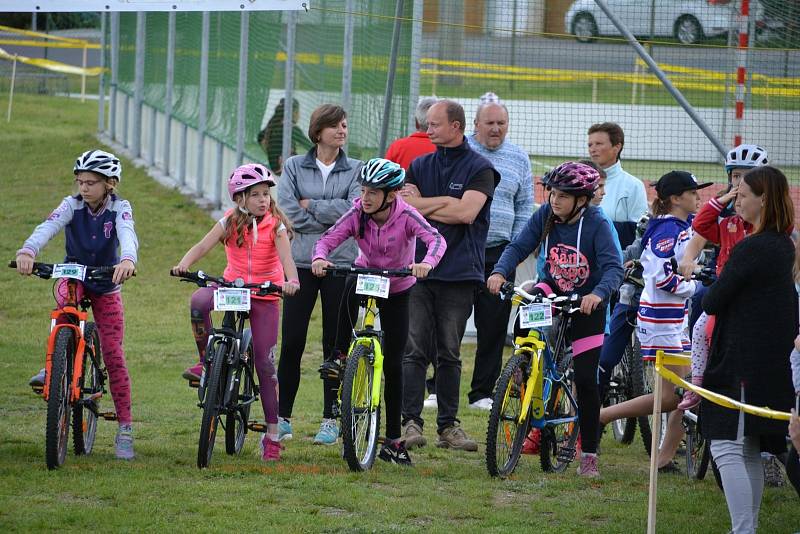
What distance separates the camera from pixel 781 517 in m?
7.24

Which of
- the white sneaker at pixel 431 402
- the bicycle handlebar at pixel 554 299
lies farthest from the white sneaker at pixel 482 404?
the bicycle handlebar at pixel 554 299

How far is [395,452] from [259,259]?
4.52 feet

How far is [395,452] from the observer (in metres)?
8.28

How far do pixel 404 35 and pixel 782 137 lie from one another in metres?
4.30

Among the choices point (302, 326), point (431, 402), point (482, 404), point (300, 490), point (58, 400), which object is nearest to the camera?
point (300, 490)

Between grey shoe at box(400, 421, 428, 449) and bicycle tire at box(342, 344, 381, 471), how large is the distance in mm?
780

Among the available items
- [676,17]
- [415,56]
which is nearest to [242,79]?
[415,56]

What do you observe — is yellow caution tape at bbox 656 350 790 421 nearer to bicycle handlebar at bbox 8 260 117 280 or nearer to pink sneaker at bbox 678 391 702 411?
pink sneaker at bbox 678 391 702 411

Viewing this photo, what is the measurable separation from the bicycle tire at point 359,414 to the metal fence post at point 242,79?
11.0 meters

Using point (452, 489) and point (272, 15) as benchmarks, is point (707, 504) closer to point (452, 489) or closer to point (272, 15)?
point (452, 489)

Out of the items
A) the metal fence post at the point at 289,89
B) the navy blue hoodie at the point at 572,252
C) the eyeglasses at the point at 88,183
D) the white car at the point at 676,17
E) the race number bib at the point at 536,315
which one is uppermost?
the white car at the point at 676,17

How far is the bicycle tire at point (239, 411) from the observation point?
26.1ft

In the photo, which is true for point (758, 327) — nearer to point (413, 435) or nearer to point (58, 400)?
point (413, 435)

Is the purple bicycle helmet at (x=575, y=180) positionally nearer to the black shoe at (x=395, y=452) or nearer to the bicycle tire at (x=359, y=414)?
the bicycle tire at (x=359, y=414)
